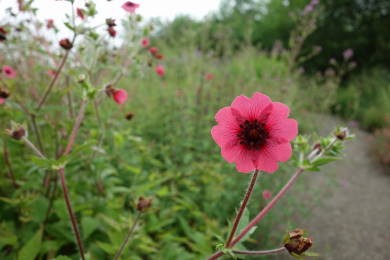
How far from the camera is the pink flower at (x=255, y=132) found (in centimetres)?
100

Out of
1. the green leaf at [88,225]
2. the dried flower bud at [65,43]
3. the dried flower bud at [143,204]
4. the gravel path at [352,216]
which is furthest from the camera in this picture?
the gravel path at [352,216]

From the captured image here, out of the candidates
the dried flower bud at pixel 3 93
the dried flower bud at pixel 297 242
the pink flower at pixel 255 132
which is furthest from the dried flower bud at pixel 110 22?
the dried flower bud at pixel 297 242

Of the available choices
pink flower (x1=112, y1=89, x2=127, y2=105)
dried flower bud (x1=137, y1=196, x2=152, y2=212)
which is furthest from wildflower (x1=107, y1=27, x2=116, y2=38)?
dried flower bud (x1=137, y1=196, x2=152, y2=212)

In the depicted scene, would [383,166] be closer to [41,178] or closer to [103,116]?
[103,116]

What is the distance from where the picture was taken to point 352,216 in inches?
142

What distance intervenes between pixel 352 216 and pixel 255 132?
316 cm

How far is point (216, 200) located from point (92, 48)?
140 cm

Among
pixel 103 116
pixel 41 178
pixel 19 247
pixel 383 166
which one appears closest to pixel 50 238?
pixel 19 247

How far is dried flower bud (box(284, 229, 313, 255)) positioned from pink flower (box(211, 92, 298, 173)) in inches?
8.9

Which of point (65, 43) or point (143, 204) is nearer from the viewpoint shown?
point (143, 204)

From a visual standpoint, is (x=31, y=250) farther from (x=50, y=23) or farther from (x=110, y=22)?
(x=50, y=23)

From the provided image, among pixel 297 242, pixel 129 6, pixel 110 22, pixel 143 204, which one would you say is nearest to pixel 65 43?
pixel 110 22

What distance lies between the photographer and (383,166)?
5453 millimetres

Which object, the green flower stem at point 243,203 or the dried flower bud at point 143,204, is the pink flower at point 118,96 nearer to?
the dried flower bud at point 143,204
